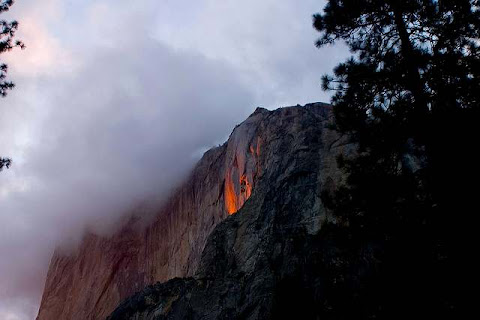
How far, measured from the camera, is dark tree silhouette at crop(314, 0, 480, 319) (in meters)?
11.8

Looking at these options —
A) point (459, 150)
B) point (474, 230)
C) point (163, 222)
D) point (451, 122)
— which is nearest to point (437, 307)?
point (474, 230)

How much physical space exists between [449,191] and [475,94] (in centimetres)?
294

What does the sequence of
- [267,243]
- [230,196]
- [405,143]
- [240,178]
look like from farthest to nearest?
[230,196], [240,178], [267,243], [405,143]

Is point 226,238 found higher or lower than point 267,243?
higher

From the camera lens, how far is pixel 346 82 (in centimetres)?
1538

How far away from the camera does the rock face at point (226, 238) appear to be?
34.5 meters

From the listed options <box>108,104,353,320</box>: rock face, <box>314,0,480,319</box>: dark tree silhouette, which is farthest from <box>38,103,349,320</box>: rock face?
<box>314,0,480,319</box>: dark tree silhouette

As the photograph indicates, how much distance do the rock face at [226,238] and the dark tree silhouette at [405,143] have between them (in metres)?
3.22

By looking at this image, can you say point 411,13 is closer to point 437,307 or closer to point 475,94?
point 475,94

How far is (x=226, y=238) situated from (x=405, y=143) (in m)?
28.4

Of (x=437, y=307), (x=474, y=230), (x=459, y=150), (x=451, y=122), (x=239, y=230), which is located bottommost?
(x=437, y=307)

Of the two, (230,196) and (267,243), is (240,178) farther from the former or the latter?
(267,243)

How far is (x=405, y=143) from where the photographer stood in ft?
46.8

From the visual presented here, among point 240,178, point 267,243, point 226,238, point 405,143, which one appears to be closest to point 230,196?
point 240,178
